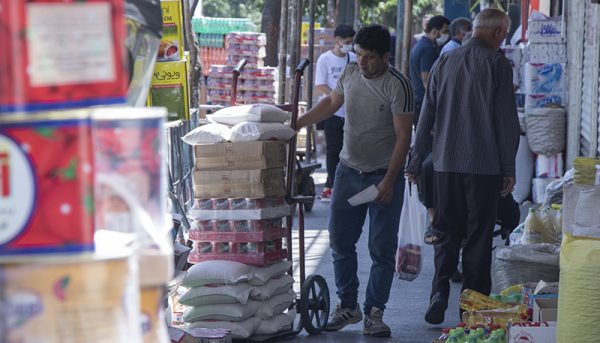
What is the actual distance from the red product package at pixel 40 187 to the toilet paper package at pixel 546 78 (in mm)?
12200

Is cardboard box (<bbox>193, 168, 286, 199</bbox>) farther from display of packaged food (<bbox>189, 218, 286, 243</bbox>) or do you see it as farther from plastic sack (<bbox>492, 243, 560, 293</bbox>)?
plastic sack (<bbox>492, 243, 560, 293</bbox>)

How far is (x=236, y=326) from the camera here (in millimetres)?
6820

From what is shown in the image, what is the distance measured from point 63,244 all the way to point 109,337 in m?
0.22

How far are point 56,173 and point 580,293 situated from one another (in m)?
3.21

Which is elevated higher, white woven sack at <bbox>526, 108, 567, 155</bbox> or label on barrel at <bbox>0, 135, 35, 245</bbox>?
label on barrel at <bbox>0, 135, 35, 245</bbox>

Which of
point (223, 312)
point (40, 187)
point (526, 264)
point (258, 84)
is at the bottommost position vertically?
point (223, 312)

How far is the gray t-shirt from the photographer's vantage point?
721cm

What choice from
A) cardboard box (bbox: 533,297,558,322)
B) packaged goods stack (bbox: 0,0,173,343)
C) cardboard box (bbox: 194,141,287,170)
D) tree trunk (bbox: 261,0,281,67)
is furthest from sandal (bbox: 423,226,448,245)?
tree trunk (bbox: 261,0,281,67)

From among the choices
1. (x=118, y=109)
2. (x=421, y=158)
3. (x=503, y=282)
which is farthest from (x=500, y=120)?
(x=118, y=109)

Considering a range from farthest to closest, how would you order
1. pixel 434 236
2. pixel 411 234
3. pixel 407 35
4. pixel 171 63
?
pixel 407 35 → pixel 434 236 → pixel 411 234 → pixel 171 63

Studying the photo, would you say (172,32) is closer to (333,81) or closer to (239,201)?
(239,201)

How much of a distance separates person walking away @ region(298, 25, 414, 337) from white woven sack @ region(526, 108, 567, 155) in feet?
21.0

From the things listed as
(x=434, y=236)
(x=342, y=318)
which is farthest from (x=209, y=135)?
(x=434, y=236)

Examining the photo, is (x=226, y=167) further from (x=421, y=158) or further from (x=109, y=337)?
(x=109, y=337)
